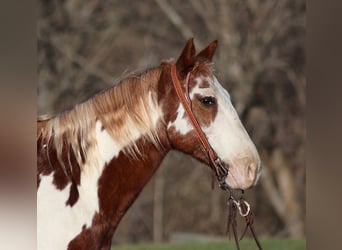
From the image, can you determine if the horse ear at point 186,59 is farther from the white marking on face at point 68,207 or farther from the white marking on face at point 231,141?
the white marking on face at point 68,207

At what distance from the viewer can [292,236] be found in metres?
2.87

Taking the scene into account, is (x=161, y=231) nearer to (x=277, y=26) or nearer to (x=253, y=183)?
(x=253, y=183)

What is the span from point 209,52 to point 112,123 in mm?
536

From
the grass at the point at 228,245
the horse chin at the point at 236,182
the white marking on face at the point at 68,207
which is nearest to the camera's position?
the white marking on face at the point at 68,207

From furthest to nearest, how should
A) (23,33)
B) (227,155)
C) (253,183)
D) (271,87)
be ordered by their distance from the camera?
(271,87) → (253,183) → (227,155) → (23,33)

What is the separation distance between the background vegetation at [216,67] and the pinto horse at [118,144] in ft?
0.53

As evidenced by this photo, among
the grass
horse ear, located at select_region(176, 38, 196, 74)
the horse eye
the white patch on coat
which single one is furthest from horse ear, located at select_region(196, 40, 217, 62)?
the grass

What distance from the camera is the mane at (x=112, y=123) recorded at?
2.39 metres

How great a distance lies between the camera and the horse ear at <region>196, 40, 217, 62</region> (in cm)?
258

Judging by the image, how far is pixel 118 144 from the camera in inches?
94.9

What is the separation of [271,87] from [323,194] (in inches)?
22.1

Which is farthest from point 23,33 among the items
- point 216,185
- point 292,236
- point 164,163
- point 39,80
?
point 292,236

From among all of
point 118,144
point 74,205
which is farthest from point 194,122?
point 74,205

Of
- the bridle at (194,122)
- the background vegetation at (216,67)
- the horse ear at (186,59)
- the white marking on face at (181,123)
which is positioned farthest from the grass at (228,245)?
the horse ear at (186,59)
